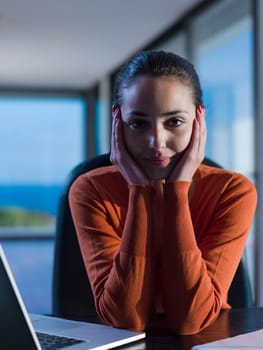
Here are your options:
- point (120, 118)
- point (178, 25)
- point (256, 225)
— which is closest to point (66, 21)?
point (178, 25)

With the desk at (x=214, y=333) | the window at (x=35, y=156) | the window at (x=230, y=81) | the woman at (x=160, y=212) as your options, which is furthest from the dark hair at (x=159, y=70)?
the window at (x=35, y=156)

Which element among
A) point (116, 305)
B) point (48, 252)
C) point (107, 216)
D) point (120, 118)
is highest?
point (120, 118)

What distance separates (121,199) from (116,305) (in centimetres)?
27

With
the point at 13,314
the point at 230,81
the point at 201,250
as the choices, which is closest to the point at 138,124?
the point at 201,250

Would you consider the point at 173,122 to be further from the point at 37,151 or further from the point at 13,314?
the point at 37,151

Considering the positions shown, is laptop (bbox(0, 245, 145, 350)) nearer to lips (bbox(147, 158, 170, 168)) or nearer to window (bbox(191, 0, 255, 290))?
lips (bbox(147, 158, 170, 168))

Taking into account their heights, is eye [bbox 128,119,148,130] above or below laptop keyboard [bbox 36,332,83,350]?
above

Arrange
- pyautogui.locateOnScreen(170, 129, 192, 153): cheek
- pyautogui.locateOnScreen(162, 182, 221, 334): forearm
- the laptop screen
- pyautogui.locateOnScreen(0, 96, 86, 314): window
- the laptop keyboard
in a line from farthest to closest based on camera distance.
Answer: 1. pyautogui.locateOnScreen(0, 96, 86, 314): window
2. pyautogui.locateOnScreen(170, 129, 192, 153): cheek
3. pyautogui.locateOnScreen(162, 182, 221, 334): forearm
4. the laptop keyboard
5. the laptop screen

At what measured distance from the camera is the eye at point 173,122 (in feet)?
3.84

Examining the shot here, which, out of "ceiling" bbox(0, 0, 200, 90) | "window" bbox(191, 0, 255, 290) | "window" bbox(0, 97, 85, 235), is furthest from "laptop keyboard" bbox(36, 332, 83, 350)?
"window" bbox(0, 97, 85, 235)

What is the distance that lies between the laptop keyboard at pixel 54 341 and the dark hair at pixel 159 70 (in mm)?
510

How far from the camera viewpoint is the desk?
941mm

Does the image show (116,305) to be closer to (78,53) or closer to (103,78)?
(78,53)

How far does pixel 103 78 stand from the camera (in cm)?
775
